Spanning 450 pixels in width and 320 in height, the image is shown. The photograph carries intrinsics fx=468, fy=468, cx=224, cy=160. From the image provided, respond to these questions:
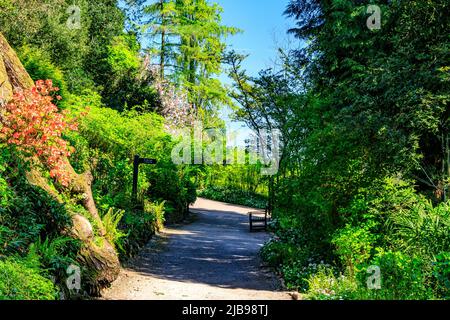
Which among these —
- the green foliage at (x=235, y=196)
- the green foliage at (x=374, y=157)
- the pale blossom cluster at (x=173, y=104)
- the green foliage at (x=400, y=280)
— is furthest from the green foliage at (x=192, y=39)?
the green foliage at (x=400, y=280)

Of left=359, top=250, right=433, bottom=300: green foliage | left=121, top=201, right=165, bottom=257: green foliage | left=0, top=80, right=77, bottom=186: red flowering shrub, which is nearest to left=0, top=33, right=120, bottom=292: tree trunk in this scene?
left=0, top=80, right=77, bottom=186: red flowering shrub

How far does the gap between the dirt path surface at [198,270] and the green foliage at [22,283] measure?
1.72 m

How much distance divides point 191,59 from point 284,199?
10.1 meters

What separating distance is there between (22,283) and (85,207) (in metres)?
3.54

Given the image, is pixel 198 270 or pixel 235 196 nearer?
pixel 198 270

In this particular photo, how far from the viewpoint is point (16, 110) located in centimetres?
722

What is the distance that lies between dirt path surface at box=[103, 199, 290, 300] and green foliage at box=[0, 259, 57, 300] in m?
1.72

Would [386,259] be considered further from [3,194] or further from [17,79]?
[17,79]

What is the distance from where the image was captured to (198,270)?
31.4 feet

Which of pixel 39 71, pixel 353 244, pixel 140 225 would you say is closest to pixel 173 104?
pixel 39 71

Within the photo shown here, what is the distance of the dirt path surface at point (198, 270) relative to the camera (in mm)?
7418

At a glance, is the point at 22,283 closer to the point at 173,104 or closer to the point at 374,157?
the point at 374,157

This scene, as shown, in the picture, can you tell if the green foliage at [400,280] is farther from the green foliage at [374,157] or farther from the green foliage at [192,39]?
the green foliage at [192,39]

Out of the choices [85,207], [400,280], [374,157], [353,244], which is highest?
[374,157]
